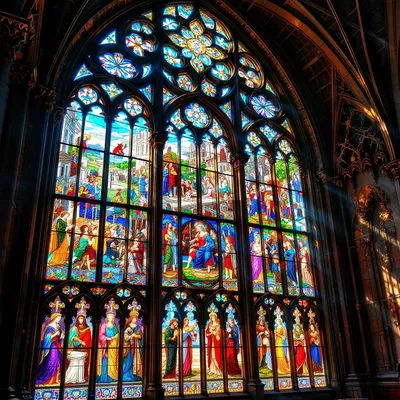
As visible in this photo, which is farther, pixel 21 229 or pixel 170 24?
pixel 170 24

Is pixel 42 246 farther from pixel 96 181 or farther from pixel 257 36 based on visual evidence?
pixel 257 36

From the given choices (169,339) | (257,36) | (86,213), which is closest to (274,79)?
(257,36)

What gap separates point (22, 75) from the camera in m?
9.61

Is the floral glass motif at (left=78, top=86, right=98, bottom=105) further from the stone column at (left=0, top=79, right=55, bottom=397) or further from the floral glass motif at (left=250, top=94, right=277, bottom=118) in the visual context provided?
the floral glass motif at (left=250, top=94, right=277, bottom=118)

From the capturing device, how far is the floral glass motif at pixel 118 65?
1282cm

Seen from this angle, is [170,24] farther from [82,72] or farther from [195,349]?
[195,349]

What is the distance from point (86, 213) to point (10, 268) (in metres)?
2.55

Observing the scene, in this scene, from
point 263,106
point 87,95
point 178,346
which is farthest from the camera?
point 263,106

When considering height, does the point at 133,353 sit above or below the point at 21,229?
below

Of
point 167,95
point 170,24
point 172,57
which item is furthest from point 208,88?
point 170,24

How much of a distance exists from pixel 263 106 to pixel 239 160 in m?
2.71

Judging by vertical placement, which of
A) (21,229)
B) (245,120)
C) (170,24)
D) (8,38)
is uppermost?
(170,24)

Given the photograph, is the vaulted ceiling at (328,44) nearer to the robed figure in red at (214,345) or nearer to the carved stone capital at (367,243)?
the carved stone capital at (367,243)

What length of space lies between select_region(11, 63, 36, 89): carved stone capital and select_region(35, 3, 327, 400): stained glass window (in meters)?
2.02
